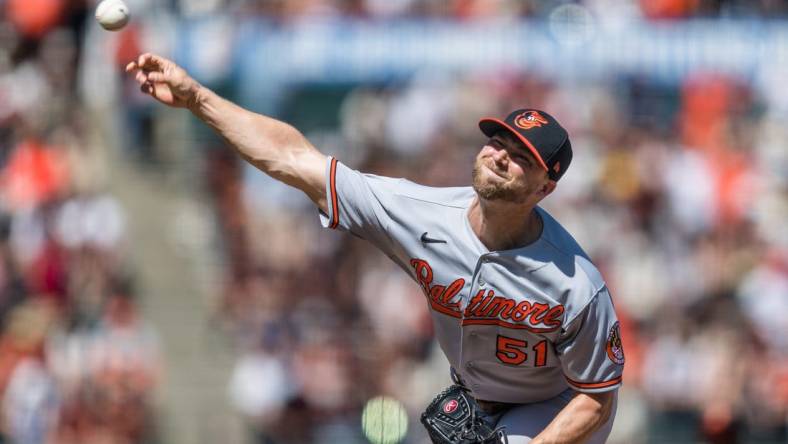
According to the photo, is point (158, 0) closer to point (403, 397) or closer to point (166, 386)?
point (166, 386)

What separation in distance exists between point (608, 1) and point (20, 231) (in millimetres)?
5874

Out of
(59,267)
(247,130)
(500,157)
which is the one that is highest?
(247,130)

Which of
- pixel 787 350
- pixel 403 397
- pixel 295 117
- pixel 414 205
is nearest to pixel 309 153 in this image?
→ pixel 414 205

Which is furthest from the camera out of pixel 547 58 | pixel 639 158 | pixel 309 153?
pixel 547 58

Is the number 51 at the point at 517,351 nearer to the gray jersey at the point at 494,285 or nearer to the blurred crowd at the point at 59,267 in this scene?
the gray jersey at the point at 494,285

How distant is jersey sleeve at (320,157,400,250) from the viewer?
5363 mm

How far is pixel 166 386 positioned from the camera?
11.6 metres

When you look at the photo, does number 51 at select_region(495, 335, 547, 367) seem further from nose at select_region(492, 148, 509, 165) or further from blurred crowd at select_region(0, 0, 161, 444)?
blurred crowd at select_region(0, 0, 161, 444)

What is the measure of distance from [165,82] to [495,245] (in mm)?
1523

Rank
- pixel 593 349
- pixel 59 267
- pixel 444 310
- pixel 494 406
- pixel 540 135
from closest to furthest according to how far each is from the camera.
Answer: pixel 540 135
pixel 593 349
pixel 444 310
pixel 494 406
pixel 59 267

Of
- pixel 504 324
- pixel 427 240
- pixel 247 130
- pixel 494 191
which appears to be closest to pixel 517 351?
pixel 504 324

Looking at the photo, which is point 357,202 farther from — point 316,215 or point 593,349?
point 316,215

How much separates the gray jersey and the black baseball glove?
23 centimetres

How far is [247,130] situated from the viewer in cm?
535
